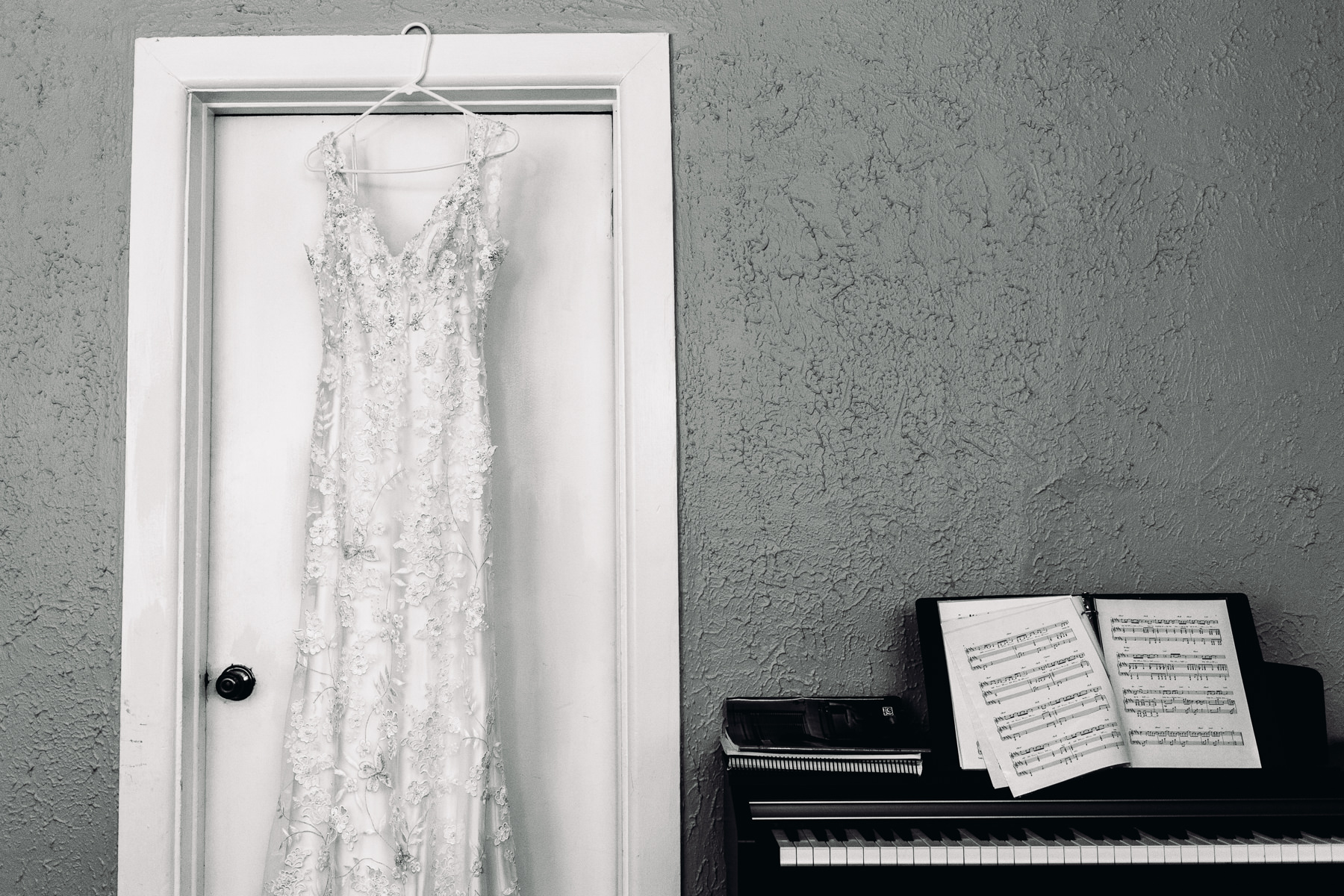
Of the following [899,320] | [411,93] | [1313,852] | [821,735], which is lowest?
[1313,852]

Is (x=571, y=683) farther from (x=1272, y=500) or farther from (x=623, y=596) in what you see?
(x=1272, y=500)

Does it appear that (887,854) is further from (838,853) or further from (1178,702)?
(1178,702)

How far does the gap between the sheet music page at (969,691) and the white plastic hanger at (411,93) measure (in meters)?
1.12

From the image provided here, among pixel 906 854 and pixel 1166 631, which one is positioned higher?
pixel 1166 631

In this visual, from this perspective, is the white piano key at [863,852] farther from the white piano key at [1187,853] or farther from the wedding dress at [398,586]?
the wedding dress at [398,586]

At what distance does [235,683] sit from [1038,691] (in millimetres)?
1465

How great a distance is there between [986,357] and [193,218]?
1.56 meters

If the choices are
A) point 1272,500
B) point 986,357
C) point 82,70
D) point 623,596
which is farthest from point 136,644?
point 1272,500

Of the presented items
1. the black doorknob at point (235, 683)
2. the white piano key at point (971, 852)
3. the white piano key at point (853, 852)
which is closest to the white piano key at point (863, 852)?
the white piano key at point (853, 852)

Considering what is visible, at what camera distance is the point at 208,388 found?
183cm

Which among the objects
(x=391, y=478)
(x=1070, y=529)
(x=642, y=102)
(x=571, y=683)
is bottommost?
(x=571, y=683)

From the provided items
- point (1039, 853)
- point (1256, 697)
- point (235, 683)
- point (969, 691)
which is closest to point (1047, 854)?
point (1039, 853)

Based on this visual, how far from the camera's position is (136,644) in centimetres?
171

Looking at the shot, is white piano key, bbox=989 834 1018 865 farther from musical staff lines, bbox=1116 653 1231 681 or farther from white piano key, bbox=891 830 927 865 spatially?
musical staff lines, bbox=1116 653 1231 681
